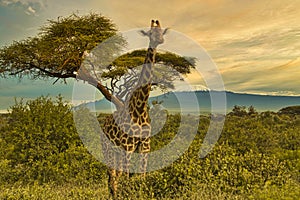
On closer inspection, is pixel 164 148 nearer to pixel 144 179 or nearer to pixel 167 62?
pixel 144 179

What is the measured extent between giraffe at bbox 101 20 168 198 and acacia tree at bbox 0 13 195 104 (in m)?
6.34

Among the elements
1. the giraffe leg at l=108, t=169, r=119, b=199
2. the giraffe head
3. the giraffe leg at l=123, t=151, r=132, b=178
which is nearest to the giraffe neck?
the giraffe head

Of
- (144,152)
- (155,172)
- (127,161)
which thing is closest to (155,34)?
(144,152)

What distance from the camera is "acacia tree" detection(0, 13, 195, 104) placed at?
16.4m

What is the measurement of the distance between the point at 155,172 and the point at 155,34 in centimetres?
318

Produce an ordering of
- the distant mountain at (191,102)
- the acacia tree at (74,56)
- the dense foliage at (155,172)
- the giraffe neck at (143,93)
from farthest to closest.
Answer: the acacia tree at (74,56), the distant mountain at (191,102), the giraffe neck at (143,93), the dense foliage at (155,172)

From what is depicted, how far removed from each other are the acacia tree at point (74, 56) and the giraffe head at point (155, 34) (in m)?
6.99

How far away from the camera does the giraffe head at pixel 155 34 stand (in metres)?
8.57

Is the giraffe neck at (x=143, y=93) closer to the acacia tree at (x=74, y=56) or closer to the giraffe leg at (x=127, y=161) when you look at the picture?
the giraffe leg at (x=127, y=161)

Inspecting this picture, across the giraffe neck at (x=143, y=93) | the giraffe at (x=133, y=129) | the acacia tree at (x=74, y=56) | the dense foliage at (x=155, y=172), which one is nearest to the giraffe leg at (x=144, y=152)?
the giraffe at (x=133, y=129)

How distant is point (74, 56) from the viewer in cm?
1644

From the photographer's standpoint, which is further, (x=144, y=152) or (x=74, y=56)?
(x=74, y=56)

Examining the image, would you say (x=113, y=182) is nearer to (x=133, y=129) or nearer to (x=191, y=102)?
(x=133, y=129)

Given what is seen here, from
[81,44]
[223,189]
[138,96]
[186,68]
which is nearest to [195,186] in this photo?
[223,189]
